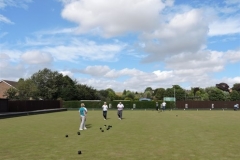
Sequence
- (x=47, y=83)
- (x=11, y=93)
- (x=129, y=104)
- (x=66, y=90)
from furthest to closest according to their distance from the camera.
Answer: (x=47, y=83) < (x=66, y=90) < (x=129, y=104) < (x=11, y=93)

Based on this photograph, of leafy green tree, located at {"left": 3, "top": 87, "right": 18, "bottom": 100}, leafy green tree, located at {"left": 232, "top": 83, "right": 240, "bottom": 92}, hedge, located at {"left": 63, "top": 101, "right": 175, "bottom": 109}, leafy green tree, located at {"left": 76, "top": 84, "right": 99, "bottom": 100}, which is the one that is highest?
leafy green tree, located at {"left": 232, "top": 83, "right": 240, "bottom": 92}

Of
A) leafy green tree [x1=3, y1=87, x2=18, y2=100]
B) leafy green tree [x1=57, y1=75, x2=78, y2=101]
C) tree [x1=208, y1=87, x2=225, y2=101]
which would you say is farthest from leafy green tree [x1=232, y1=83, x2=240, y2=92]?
leafy green tree [x1=3, y1=87, x2=18, y2=100]

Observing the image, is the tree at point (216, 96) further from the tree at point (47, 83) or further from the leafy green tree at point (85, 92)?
the tree at point (47, 83)

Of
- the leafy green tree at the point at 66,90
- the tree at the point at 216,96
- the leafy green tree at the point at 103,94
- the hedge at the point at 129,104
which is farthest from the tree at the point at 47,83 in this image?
the tree at the point at 216,96

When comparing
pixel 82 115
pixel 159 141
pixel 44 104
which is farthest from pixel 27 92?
pixel 159 141

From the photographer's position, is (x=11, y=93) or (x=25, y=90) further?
(x=25, y=90)

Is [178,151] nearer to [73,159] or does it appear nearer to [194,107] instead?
[73,159]

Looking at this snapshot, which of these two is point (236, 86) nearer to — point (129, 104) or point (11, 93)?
point (129, 104)

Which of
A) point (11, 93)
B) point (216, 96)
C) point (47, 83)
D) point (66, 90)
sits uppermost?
point (47, 83)

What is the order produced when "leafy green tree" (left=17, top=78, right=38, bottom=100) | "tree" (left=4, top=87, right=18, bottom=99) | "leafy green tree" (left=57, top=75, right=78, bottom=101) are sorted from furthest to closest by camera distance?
"leafy green tree" (left=57, top=75, right=78, bottom=101), "leafy green tree" (left=17, top=78, right=38, bottom=100), "tree" (left=4, top=87, right=18, bottom=99)

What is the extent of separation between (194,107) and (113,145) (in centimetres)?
5597

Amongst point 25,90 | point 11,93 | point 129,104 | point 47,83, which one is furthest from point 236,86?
point 11,93

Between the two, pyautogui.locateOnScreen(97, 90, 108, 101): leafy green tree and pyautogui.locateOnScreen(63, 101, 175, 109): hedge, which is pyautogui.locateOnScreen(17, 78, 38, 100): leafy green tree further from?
pyautogui.locateOnScreen(97, 90, 108, 101): leafy green tree

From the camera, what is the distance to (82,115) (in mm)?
17766
